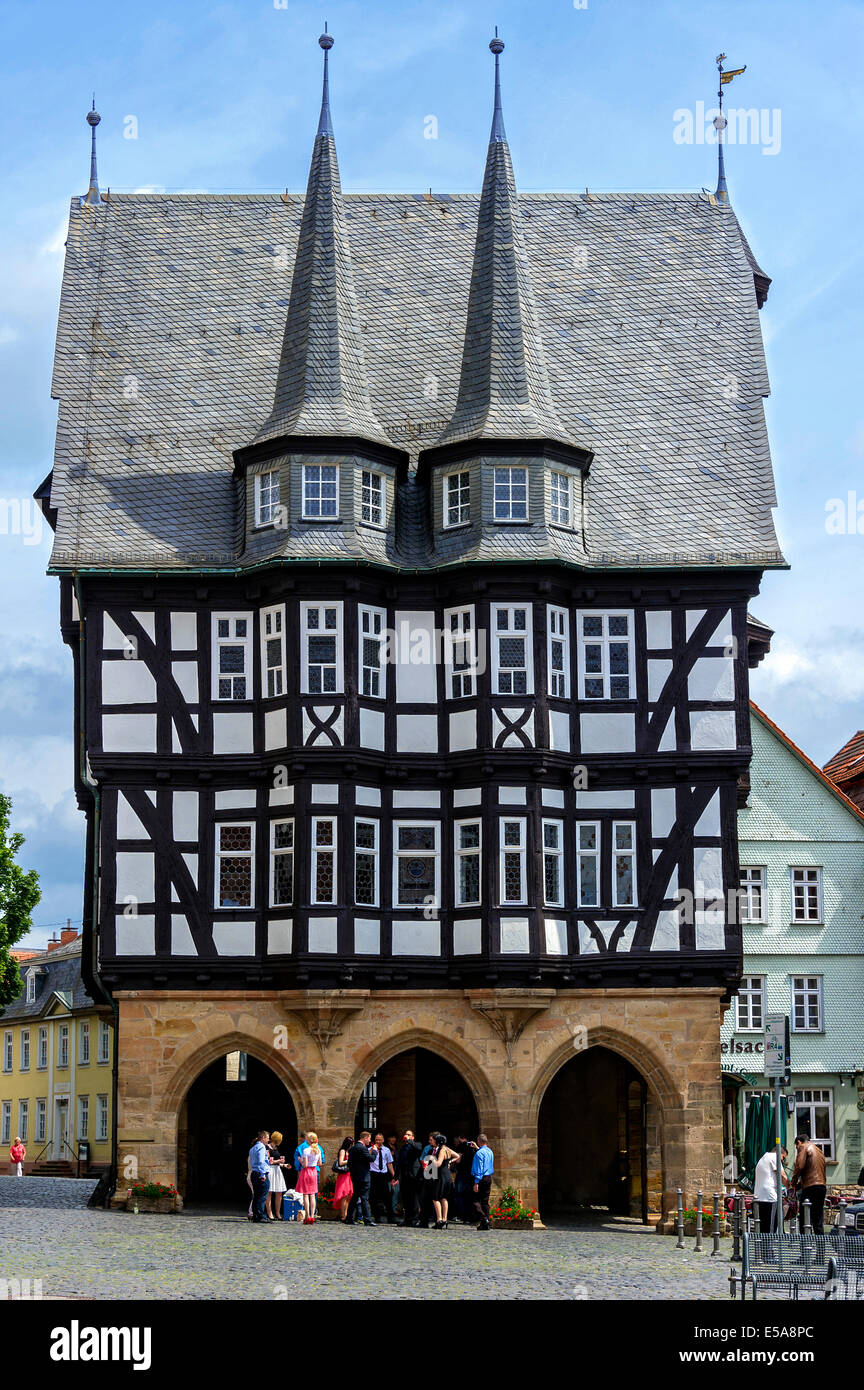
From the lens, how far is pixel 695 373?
44.5m

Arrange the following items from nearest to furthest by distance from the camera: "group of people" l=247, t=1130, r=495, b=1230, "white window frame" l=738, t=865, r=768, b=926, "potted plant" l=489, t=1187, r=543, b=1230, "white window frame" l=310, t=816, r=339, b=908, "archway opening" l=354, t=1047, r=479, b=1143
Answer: "group of people" l=247, t=1130, r=495, b=1230 → "potted plant" l=489, t=1187, r=543, b=1230 → "white window frame" l=310, t=816, r=339, b=908 → "archway opening" l=354, t=1047, r=479, b=1143 → "white window frame" l=738, t=865, r=768, b=926

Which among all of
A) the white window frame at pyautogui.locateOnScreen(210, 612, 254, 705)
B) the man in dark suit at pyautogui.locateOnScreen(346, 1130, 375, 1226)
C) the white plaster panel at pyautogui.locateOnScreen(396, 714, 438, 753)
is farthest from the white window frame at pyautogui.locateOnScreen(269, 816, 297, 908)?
the man in dark suit at pyautogui.locateOnScreen(346, 1130, 375, 1226)

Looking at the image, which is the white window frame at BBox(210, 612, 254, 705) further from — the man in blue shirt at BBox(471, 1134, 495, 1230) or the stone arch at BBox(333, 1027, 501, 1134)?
the man in blue shirt at BBox(471, 1134, 495, 1230)

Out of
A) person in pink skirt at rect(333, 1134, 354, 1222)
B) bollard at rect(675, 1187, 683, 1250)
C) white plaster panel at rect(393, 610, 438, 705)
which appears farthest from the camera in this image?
white plaster panel at rect(393, 610, 438, 705)

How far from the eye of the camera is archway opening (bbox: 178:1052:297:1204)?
140ft

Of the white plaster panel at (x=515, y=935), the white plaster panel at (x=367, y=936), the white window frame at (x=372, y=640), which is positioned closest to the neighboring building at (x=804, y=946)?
the white plaster panel at (x=515, y=935)

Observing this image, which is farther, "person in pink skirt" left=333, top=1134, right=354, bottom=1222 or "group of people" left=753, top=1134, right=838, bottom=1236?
"person in pink skirt" left=333, top=1134, right=354, bottom=1222

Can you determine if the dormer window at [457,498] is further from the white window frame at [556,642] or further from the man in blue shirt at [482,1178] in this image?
the man in blue shirt at [482,1178]

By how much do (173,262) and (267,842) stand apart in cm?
1376

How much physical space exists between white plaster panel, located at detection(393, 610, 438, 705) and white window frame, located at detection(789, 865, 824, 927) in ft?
69.2

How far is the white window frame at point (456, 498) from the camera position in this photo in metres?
40.6

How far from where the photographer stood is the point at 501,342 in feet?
137
